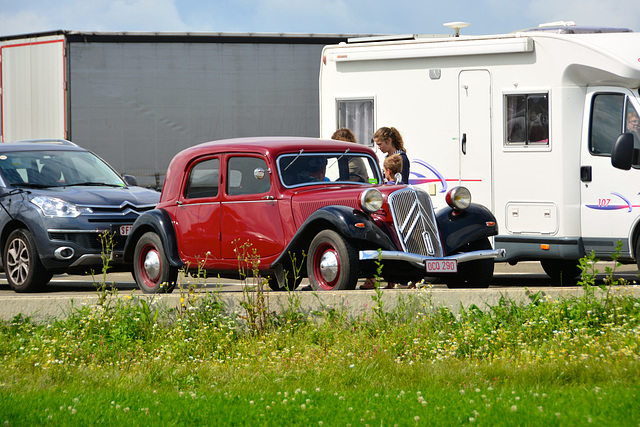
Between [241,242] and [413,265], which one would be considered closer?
[413,265]

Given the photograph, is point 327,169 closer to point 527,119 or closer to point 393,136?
point 393,136

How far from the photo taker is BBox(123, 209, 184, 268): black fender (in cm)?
1044

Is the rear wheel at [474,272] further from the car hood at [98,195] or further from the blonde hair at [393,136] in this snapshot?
the car hood at [98,195]

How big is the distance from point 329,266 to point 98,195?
183 inches

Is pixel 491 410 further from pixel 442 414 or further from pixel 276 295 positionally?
pixel 276 295

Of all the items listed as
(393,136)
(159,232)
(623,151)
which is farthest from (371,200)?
(623,151)

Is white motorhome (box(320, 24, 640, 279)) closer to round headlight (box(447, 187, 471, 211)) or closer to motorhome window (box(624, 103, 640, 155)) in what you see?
motorhome window (box(624, 103, 640, 155))

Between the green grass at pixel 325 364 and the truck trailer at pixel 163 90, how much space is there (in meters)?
14.1

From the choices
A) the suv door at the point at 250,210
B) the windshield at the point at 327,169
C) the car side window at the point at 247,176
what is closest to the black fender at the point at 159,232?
the suv door at the point at 250,210

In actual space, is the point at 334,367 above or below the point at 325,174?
below

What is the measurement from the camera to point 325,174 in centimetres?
1020

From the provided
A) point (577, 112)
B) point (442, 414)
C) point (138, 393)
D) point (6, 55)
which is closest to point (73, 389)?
point (138, 393)

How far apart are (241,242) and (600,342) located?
4170 mm

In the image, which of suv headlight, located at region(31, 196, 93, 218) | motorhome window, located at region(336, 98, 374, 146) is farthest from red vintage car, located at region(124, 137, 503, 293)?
motorhome window, located at region(336, 98, 374, 146)
